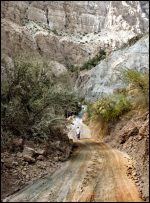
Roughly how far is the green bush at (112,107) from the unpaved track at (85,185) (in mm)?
8132

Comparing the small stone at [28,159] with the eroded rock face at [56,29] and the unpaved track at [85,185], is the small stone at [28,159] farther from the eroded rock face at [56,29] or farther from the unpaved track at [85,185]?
the eroded rock face at [56,29]

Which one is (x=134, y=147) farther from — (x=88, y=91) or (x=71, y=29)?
(x=71, y=29)

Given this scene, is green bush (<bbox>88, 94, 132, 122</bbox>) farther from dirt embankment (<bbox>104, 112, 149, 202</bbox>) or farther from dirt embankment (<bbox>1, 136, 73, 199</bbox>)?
dirt embankment (<bbox>1, 136, 73, 199</bbox>)

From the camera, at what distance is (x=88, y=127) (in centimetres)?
3850

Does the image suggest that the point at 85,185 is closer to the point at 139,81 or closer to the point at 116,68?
the point at 139,81

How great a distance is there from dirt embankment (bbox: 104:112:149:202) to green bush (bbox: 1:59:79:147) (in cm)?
421

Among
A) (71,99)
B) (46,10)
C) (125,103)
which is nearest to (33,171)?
(71,99)

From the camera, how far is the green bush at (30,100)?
1862cm

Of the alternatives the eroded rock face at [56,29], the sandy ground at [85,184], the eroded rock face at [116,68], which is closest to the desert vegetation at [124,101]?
the eroded rock face at [116,68]

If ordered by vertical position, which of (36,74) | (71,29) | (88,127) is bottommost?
(88,127)

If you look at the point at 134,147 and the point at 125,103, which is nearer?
the point at 134,147

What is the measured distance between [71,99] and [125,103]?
4.52 metres

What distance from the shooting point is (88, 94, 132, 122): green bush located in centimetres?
2775

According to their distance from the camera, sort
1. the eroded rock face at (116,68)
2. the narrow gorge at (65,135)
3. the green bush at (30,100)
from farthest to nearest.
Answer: the eroded rock face at (116,68) → the green bush at (30,100) → the narrow gorge at (65,135)
